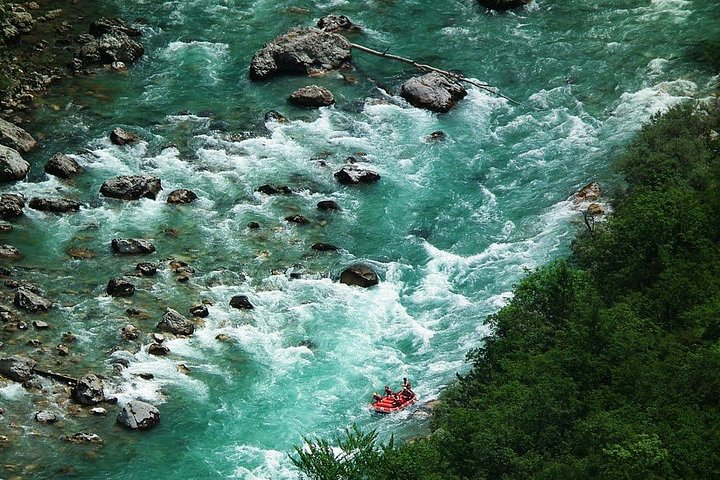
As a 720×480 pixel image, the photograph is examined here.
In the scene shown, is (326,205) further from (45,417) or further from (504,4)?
(504,4)

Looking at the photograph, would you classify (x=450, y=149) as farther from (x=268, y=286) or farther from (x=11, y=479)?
(x=11, y=479)

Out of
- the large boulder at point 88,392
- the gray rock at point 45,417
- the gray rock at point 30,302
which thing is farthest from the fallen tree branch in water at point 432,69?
the gray rock at point 45,417

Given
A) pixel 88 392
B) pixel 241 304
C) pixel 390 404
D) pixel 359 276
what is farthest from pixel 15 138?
pixel 390 404

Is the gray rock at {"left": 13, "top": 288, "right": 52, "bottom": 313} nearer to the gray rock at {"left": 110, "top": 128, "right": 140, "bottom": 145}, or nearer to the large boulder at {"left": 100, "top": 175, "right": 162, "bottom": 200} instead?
the large boulder at {"left": 100, "top": 175, "right": 162, "bottom": 200}

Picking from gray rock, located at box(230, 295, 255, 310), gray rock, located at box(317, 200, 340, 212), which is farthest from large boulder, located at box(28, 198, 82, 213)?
gray rock, located at box(317, 200, 340, 212)

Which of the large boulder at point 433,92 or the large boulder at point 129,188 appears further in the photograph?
the large boulder at point 433,92

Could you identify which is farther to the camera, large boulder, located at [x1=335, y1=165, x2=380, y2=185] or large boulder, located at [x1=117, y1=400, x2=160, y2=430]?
large boulder, located at [x1=335, y1=165, x2=380, y2=185]

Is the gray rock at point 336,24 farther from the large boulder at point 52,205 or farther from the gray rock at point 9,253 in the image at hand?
the gray rock at point 9,253
